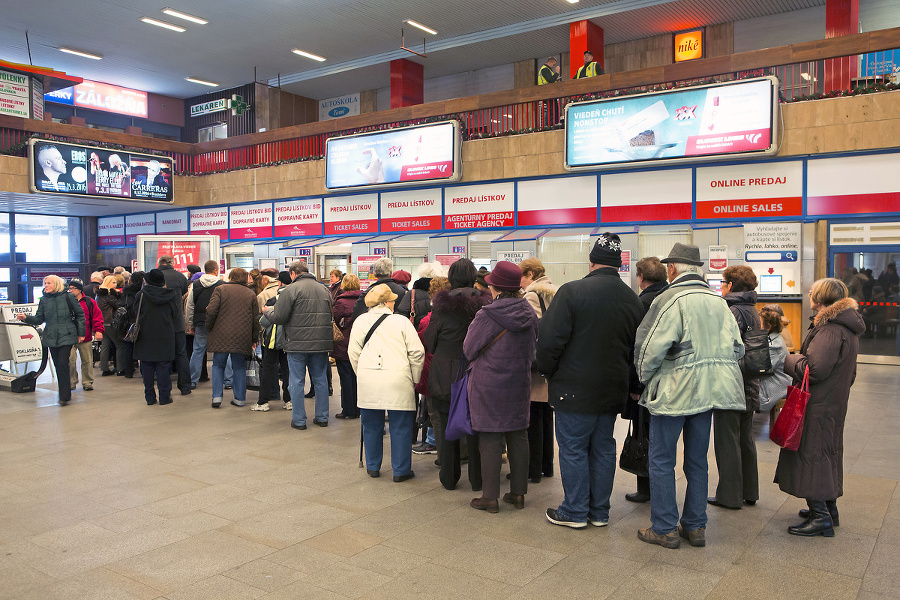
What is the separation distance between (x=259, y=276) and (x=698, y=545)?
662 centimetres

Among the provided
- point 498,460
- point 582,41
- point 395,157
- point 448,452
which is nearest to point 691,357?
point 498,460

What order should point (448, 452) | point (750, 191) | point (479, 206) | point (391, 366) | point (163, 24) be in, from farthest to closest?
point (163, 24)
point (479, 206)
point (750, 191)
point (391, 366)
point (448, 452)

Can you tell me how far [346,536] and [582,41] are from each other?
1497 centimetres

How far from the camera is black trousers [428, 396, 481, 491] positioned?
4.67 m

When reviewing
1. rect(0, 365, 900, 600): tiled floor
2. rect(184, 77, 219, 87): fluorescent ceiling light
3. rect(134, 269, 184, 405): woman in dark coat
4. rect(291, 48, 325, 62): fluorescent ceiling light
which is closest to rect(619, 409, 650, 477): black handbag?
rect(0, 365, 900, 600): tiled floor

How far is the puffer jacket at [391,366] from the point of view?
4840 mm

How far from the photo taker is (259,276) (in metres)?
8.84

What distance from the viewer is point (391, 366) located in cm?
490

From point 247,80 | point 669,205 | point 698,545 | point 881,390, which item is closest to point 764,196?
point 669,205

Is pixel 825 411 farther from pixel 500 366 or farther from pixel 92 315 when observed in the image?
pixel 92 315

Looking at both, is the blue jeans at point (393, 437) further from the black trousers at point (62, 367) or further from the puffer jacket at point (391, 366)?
the black trousers at point (62, 367)

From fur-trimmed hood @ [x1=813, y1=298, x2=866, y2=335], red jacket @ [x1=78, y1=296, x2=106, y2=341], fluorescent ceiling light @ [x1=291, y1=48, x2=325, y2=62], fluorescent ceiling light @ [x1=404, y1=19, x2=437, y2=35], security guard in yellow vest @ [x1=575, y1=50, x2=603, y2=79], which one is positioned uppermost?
fluorescent ceiling light @ [x1=291, y1=48, x2=325, y2=62]

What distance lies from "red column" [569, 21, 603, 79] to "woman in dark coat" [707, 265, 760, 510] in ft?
40.1

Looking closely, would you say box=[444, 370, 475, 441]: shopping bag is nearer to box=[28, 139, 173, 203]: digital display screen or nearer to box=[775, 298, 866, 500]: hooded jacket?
A: box=[775, 298, 866, 500]: hooded jacket
